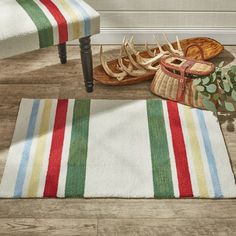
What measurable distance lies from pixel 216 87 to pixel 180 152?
1.30 ft

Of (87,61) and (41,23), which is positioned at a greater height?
(41,23)

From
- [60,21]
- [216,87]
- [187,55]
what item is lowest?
[187,55]

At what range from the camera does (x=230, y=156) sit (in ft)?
6.45

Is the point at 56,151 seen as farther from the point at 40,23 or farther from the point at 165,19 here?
the point at 165,19

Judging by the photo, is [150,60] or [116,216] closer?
[116,216]

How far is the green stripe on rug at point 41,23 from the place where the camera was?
1.97 m

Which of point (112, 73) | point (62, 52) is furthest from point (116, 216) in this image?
point (62, 52)

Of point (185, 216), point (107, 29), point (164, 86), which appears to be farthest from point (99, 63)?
point (185, 216)

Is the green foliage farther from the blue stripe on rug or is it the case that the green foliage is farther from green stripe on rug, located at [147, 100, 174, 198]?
the blue stripe on rug

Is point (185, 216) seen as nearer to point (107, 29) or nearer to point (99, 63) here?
point (99, 63)

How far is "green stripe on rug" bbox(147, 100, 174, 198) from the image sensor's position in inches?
71.0

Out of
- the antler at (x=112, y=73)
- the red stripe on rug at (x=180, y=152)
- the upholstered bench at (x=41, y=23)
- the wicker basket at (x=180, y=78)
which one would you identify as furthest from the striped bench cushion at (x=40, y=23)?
the red stripe on rug at (x=180, y=152)

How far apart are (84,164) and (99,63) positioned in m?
0.89

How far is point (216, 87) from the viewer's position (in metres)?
2.15
